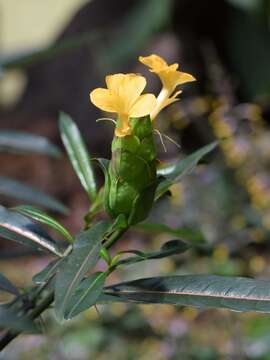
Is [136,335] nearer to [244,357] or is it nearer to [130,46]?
[244,357]

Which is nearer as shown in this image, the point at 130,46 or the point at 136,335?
the point at 136,335

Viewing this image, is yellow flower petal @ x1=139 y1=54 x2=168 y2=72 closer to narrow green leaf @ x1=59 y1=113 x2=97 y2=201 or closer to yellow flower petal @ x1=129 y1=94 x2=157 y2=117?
yellow flower petal @ x1=129 y1=94 x2=157 y2=117

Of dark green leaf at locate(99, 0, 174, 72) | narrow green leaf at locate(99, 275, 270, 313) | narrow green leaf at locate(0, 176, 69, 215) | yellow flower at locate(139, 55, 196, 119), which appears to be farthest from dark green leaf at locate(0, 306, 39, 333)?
dark green leaf at locate(99, 0, 174, 72)

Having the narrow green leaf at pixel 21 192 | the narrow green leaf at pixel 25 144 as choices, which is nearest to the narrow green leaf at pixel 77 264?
the narrow green leaf at pixel 21 192

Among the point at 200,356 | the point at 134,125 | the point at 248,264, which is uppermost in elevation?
the point at 134,125

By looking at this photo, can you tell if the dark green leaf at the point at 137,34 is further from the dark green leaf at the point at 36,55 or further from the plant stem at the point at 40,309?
the plant stem at the point at 40,309

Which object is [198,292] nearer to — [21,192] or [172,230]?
[172,230]

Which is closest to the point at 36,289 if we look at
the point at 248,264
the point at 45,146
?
the point at 45,146

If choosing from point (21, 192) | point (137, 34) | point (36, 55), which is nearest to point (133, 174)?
point (21, 192)

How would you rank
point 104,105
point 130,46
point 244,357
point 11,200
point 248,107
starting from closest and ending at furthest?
point 104,105 < point 244,357 < point 248,107 < point 11,200 < point 130,46
